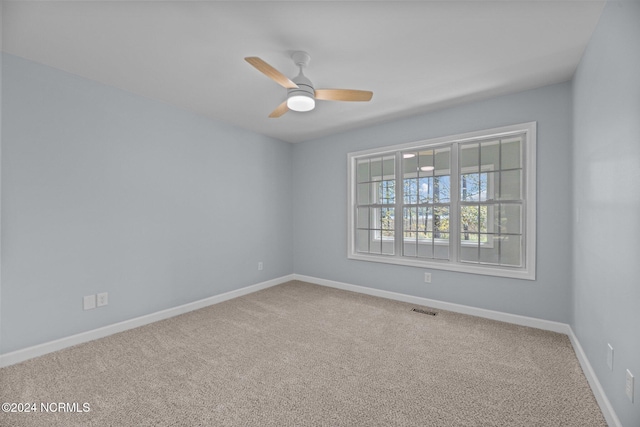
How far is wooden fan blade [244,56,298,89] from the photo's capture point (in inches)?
73.1

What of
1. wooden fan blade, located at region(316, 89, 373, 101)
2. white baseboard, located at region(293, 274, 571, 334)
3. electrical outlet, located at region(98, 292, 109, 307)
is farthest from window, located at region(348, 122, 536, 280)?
electrical outlet, located at region(98, 292, 109, 307)

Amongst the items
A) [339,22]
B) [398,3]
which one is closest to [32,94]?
[339,22]

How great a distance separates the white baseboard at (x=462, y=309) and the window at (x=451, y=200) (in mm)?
460

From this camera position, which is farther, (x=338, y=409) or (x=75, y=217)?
(x=75, y=217)

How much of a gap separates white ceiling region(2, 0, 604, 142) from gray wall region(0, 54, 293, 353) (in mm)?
378

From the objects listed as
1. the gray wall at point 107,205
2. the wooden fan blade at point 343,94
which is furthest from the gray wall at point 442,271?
the wooden fan blade at point 343,94

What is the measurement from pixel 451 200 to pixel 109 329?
165 inches

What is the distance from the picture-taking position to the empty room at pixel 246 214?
1.74 m

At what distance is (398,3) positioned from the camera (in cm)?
174

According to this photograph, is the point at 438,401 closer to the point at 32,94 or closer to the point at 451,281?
the point at 451,281

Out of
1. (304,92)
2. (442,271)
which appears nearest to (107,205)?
(304,92)

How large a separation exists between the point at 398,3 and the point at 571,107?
7.42ft

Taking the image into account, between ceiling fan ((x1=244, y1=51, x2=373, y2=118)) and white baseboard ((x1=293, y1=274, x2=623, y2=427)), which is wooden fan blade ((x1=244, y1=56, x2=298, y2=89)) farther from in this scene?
white baseboard ((x1=293, y1=274, x2=623, y2=427))

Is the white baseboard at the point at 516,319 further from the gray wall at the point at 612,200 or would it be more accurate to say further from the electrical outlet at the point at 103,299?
the electrical outlet at the point at 103,299
